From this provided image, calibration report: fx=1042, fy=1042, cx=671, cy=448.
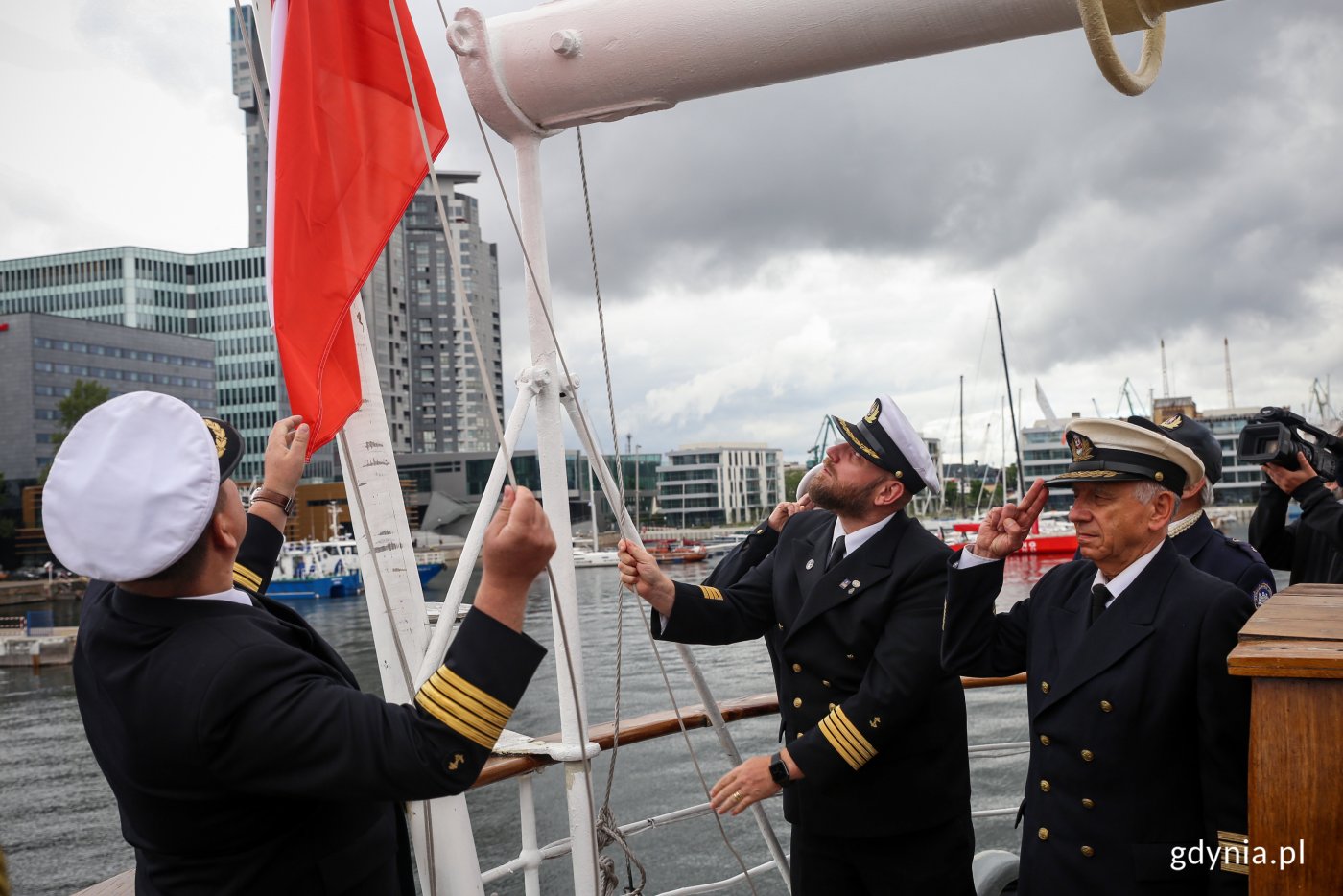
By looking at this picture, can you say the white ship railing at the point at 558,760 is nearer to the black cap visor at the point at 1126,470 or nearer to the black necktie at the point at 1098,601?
the black necktie at the point at 1098,601

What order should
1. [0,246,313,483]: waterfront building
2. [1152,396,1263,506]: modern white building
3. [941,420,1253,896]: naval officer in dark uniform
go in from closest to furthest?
[941,420,1253,896]: naval officer in dark uniform → [0,246,313,483]: waterfront building → [1152,396,1263,506]: modern white building

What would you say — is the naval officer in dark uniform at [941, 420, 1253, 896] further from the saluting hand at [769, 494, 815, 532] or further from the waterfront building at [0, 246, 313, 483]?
the waterfront building at [0, 246, 313, 483]

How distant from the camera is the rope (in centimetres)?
196

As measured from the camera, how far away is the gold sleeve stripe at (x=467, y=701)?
1466 millimetres

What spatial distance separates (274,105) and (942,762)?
8.26ft

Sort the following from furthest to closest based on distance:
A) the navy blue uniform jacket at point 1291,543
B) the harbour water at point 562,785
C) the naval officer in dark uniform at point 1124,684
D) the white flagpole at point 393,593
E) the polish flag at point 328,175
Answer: the harbour water at point 562,785 → the navy blue uniform jacket at point 1291,543 → the polish flag at point 328,175 → the white flagpole at point 393,593 → the naval officer in dark uniform at point 1124,684

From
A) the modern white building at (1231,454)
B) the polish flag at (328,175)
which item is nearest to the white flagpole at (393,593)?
the polish flag at (328,175)

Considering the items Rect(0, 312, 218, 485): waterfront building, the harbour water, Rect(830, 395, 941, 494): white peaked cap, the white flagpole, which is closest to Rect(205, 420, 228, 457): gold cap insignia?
the white flagpole

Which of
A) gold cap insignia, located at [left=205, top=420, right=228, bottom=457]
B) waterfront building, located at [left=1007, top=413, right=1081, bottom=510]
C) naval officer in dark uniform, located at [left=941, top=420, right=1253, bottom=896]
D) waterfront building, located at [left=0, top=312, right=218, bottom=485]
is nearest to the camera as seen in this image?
gold cap insignia, located at [left=205, top=420, right=228, bottom=457]

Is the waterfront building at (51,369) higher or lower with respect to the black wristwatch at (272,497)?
higher

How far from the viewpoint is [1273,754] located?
1658mm

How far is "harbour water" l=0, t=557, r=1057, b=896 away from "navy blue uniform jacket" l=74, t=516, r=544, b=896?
3056mm

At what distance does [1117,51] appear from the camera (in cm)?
201

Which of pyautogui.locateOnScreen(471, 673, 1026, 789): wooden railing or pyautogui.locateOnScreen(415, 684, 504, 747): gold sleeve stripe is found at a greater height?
pyautogui.locateOnScreen(415, 684, 504, 747): gold sleeve stripe
